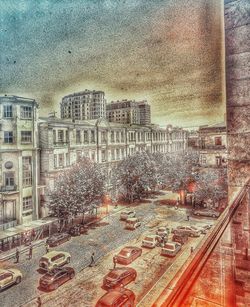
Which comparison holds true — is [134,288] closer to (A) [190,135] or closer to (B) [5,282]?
(B) [5,282]

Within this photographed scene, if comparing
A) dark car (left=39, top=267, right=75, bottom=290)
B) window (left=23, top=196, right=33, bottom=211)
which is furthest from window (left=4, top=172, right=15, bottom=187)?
dark car (left=39, top=267, right=75, bottom=290)

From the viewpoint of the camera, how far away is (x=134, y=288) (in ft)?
12.1

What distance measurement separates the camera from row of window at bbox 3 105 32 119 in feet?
14.1

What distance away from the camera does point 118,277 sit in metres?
3.70

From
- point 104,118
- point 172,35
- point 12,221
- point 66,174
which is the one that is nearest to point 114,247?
point 66,174

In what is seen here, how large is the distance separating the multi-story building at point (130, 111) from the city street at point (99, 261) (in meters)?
1.56

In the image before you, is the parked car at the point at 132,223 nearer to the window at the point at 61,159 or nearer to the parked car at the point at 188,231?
the parked car at the point at 188,231

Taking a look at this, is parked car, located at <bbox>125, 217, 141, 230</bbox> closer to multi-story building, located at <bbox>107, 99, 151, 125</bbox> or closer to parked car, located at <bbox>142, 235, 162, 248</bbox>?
parked car, located at <bbox>142, 235, 162, 248</bbox>

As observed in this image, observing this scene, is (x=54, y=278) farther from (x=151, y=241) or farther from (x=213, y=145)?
(x=213, y=145)

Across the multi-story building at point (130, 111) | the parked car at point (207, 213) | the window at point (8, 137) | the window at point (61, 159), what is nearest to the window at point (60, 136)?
the window at point (61, 159)

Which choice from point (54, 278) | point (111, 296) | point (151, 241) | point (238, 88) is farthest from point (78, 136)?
point (238, 88)

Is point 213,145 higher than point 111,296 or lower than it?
higher

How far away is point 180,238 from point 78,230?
177cm

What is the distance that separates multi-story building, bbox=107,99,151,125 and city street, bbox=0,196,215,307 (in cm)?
156
